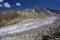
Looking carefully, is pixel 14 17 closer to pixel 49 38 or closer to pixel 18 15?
pixel 18 15

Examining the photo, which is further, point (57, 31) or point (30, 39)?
point (57, 31)

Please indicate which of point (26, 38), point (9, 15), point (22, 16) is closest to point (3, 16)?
point (9, 15)

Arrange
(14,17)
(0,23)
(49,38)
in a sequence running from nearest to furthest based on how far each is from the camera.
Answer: (49,38) < (0,23) < (14,17)

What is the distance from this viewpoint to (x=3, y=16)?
51.0m

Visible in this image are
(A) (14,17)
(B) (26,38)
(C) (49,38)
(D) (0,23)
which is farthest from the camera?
(A) (14,17)

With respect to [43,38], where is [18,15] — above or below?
below

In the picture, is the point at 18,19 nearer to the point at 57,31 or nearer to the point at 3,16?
the point at 3,16

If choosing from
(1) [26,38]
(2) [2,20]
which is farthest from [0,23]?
(1) [26,38]

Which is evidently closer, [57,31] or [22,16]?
[57,31]

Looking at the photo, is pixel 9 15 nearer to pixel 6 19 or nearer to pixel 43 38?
pixel 6 19

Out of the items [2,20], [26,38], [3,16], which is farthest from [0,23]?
[26,38]

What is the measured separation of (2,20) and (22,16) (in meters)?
5.49

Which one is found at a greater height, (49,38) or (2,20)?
A: (49,38)

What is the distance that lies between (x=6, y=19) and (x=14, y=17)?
2.36 meters
